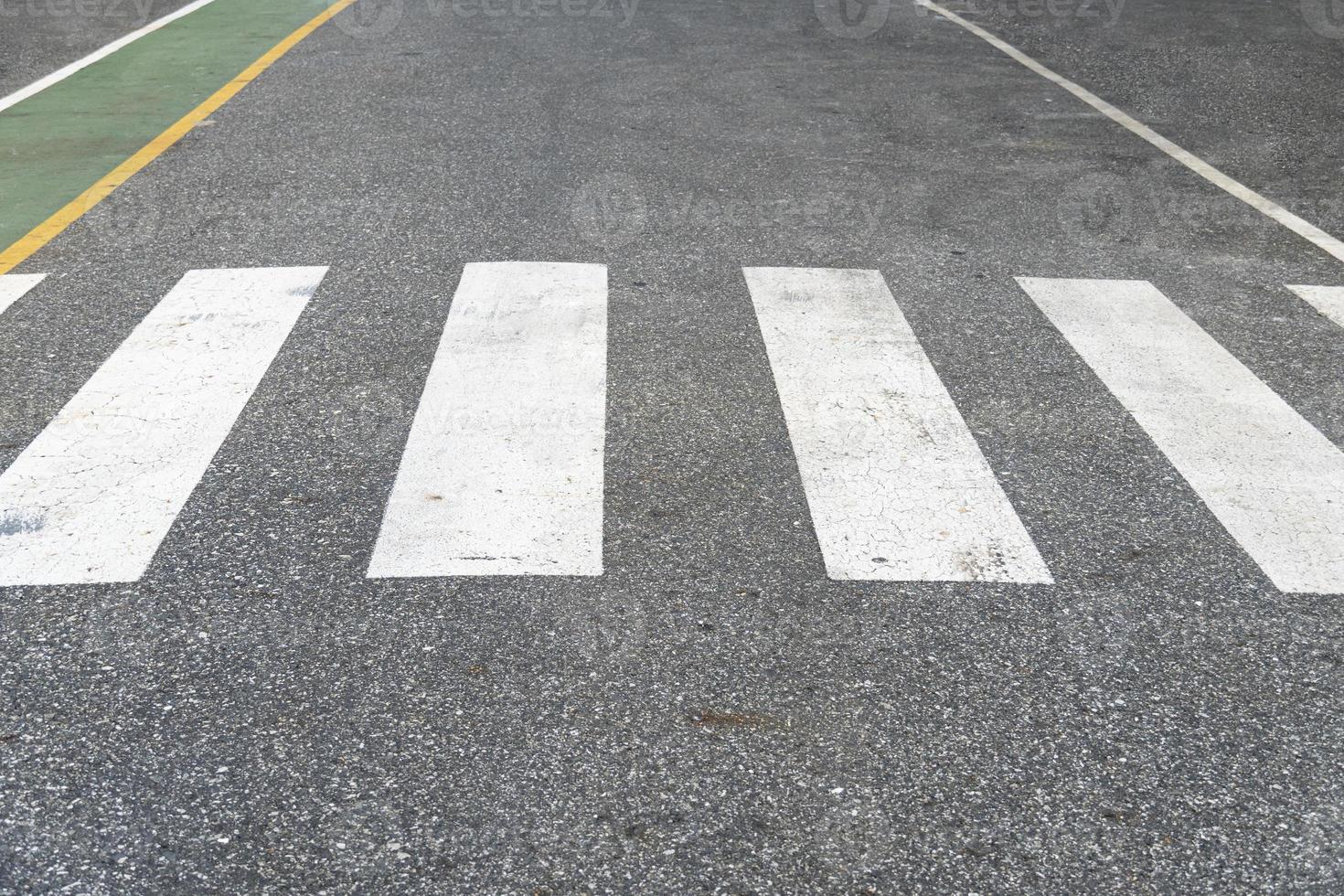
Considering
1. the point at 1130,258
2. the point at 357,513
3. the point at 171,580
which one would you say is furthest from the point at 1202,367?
the point at 171,580

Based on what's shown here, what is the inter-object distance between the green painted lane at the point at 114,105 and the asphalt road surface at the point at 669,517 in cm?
11

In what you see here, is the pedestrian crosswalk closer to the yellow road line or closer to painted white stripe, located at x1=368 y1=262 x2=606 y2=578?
painted white stripe, located at x1=368 y1=262 x2=606 y2=578

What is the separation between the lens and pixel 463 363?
520cm

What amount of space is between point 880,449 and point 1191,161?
479 centimetres

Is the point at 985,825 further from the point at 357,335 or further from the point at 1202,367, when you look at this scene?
the point at 357,335

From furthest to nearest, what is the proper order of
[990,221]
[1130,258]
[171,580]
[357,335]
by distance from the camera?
1. [990,221]
2. [1130,258]
3. [357,335]
4. [171,580]

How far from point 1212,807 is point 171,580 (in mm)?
2721

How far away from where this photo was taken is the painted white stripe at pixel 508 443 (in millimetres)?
3936

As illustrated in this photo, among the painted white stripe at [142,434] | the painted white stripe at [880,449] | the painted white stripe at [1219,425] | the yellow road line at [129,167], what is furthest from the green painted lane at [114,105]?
the painted white stripe at [1219,425]

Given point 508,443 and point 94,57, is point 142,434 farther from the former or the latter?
point 94,57

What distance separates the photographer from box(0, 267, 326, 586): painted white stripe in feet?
12.8

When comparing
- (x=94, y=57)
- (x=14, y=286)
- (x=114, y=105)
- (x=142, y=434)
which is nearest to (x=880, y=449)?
(x=142, y=434)

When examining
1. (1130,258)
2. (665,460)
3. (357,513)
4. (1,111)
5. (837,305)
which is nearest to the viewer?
(357,513)

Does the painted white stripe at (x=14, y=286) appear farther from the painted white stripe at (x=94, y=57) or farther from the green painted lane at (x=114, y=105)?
the painted white stripe at (x=94, y=57)
